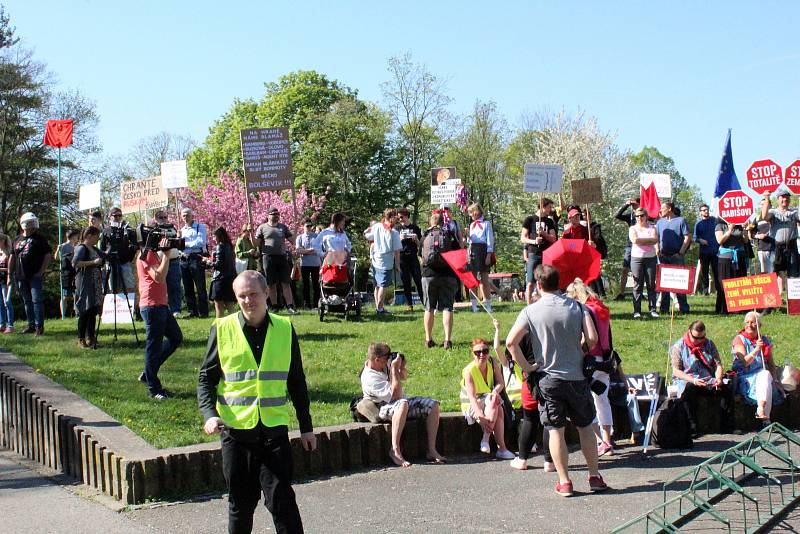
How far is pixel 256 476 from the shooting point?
5734mm

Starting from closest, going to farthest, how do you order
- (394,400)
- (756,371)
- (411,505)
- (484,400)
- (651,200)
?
1. (411,505)
2. (394,400)
3. (484,400)
4. (756,371)
5. (651,200)

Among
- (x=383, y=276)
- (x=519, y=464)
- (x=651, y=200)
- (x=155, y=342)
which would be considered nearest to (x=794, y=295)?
(x=651, y=200)

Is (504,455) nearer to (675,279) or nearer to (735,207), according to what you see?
(675,279)

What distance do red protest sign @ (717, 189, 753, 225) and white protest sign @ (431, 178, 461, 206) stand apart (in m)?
7.16

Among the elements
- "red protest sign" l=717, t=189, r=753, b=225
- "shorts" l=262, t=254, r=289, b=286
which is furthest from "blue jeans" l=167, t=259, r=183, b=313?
"red protest sign" l=717, t=189, r=753, b=225

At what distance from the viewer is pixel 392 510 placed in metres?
7.41

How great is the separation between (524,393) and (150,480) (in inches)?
127

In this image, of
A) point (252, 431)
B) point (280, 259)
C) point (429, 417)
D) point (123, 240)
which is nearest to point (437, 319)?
point (280, 259)

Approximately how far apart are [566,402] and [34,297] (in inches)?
399

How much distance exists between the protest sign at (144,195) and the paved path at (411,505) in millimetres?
13135

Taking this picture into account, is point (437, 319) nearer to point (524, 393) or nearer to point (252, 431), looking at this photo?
point (524, 393)

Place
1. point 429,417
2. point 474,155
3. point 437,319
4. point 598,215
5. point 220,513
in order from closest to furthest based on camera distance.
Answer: point 220,513 → point 429,417 → point 437,319 → point 598,215 → point 474,155

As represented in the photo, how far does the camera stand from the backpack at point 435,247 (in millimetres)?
13742

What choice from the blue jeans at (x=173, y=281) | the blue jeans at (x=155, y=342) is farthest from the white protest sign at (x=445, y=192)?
the blue jeans at (x=155, y=342)
